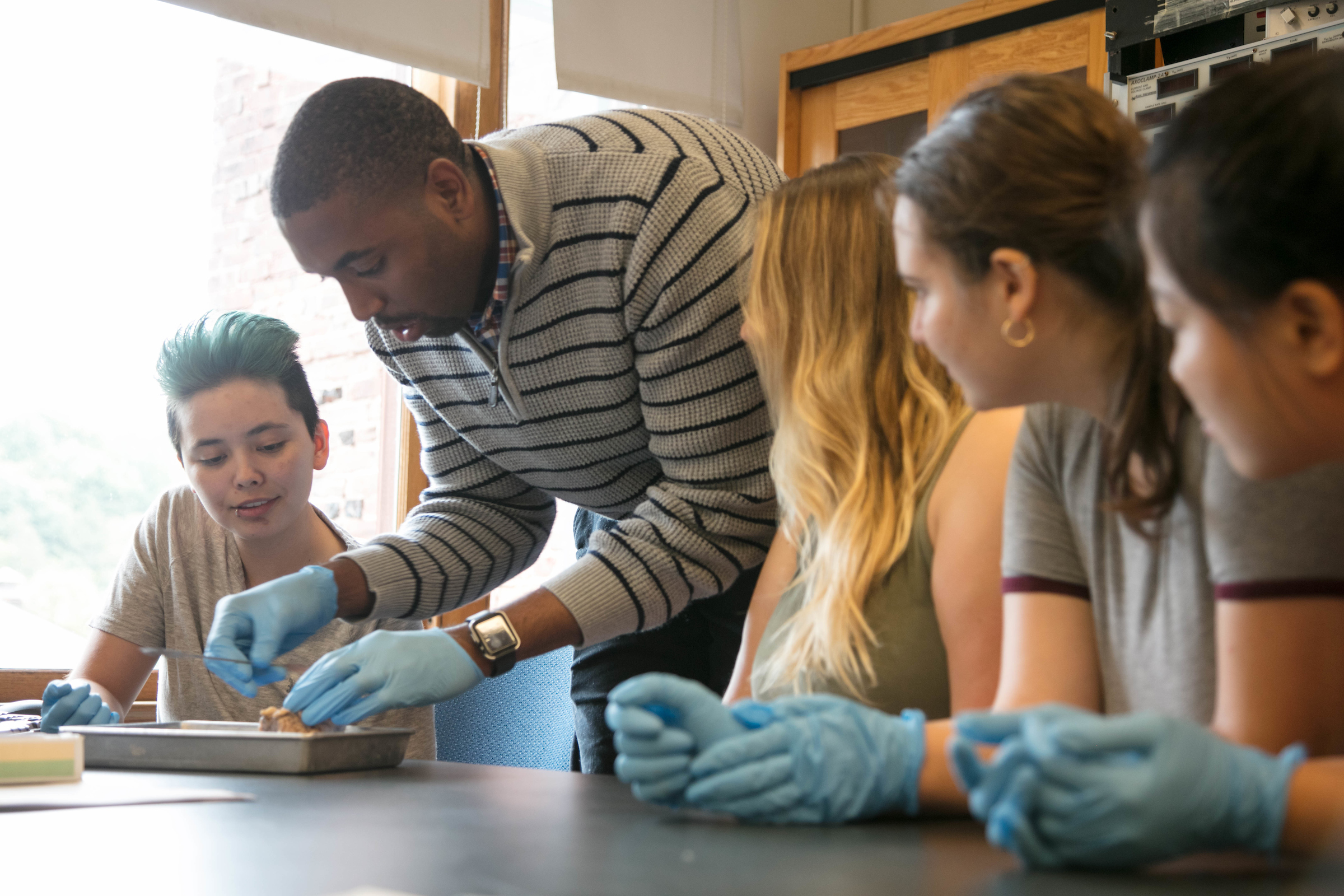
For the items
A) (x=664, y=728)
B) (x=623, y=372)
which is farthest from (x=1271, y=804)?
(x=623, y=372)

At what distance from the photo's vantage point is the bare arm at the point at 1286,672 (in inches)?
28.2

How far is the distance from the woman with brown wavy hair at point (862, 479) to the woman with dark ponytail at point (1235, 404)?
36 cm

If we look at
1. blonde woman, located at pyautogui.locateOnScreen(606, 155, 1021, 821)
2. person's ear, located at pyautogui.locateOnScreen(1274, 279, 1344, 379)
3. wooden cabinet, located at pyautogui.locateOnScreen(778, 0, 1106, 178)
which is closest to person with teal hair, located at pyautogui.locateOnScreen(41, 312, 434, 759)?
blonde woman, located at pyautogui.locateOnScreen(606, 155, 1021, 821)

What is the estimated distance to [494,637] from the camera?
4.33 feet

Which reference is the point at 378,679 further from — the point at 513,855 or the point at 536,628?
the point at 513,855

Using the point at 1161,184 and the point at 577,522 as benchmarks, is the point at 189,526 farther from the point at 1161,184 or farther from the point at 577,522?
the point at 1161,184

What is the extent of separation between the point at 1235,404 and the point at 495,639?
85 centimetres

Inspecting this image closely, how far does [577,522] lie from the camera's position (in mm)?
1840

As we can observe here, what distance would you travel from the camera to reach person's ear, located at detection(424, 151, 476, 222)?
142 cm

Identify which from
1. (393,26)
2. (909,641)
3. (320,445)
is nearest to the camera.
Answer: (909,641)

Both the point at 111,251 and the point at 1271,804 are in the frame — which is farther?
→ the point at 111,251

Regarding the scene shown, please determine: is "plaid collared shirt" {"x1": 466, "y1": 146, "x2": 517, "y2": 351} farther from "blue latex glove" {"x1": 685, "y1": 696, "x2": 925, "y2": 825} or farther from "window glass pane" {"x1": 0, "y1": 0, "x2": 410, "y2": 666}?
"window glass pane" {"x1": 0, "y1": 0, "x2": 410, "y2": 666}

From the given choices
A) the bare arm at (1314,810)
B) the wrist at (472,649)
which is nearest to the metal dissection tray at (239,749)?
the wrist at (472,649)

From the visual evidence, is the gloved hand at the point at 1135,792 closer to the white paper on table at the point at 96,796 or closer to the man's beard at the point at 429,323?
the white paper on table at the point at 96,796
